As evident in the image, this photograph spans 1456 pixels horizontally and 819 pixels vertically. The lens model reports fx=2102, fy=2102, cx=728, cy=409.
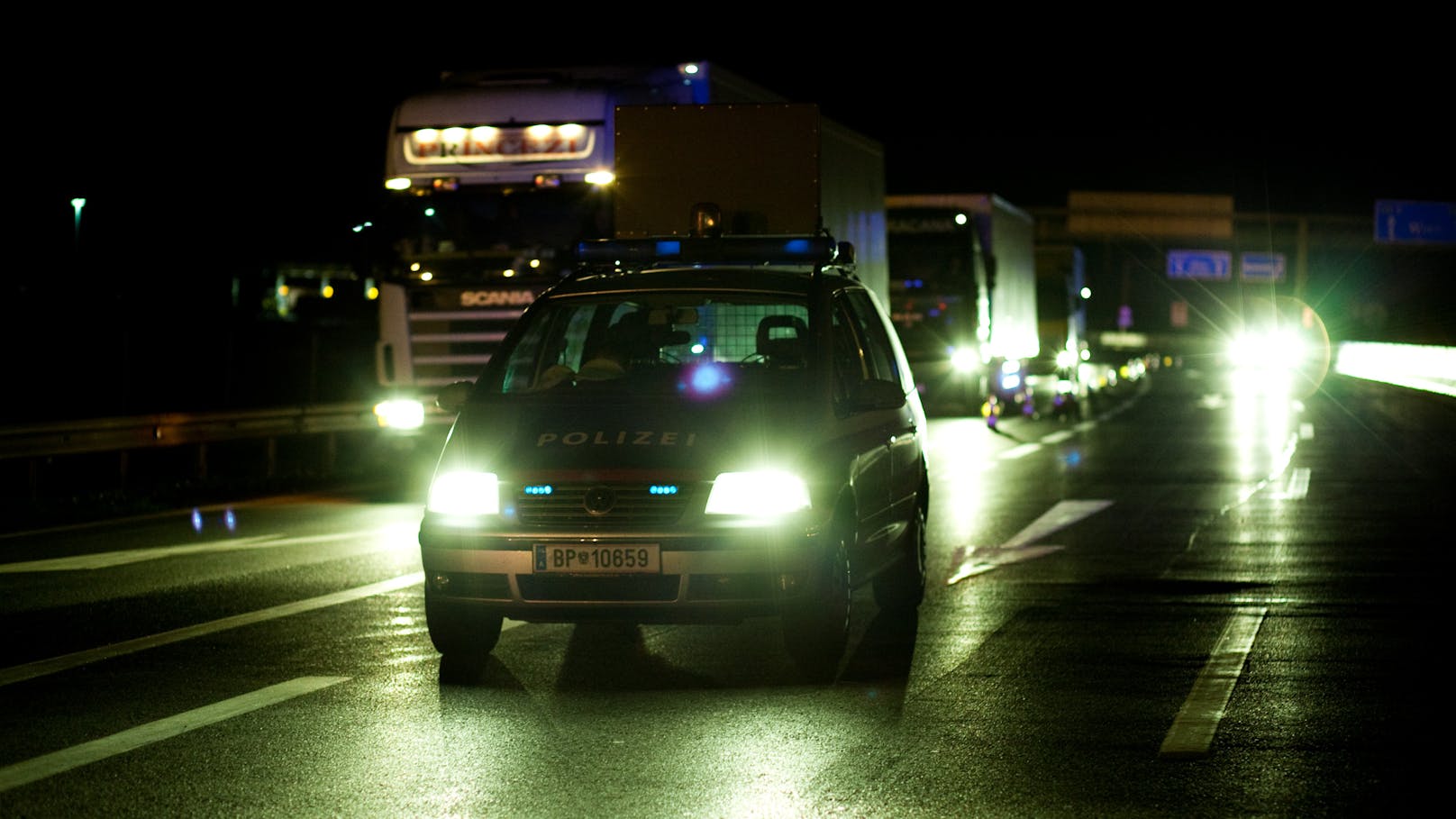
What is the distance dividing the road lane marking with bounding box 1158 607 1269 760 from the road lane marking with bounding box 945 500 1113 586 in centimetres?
236

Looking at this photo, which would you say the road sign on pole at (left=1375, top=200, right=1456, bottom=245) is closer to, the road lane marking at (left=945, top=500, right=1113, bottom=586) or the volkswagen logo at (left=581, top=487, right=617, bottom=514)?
the road lane marking at (left=945, top=500, right=1113, bottom=586)

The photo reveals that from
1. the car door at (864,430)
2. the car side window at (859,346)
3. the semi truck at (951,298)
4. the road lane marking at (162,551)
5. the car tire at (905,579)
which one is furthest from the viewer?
the semi truck at (951,298)

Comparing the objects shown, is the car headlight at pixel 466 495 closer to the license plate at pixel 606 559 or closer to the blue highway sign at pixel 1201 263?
the license plate at pixel 606 559

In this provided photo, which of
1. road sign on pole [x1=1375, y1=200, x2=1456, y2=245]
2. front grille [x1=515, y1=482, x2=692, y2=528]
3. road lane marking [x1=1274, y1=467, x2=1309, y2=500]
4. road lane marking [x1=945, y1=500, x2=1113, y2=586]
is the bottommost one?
road lane marking [x1=1274, y1=467, x2=1309, y2=500]

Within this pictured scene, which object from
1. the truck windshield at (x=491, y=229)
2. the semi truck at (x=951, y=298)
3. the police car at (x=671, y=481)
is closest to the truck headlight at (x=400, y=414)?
the truck windshield at (x=491, y=229)

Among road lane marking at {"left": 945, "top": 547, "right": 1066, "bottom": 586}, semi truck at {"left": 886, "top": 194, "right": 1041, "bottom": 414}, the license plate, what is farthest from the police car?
semi truck at {"left": 886, "top": 194, "right": 1041, "bottom": 414}

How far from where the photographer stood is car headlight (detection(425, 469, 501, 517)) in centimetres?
854

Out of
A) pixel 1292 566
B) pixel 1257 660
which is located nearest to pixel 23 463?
pixel 1292 566

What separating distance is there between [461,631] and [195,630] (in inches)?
74.1

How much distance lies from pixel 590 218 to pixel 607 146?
0.70 metres

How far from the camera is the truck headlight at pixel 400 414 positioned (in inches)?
820

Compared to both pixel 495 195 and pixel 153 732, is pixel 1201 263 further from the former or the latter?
pixel 153 732

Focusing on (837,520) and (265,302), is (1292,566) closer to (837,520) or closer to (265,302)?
(837,520)

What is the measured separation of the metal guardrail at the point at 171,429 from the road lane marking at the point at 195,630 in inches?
253
